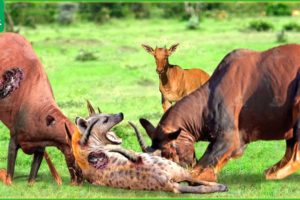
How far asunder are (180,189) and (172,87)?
682 cm

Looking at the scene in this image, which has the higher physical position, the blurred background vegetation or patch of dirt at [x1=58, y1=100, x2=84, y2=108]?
patch of dirt at [x1=58, y1=100, x2=84, y2=108]

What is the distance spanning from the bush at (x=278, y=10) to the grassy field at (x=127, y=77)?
11.4ft

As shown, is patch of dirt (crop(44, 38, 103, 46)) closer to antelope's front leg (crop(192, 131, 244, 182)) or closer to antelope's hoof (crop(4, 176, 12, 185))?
antelope's hoof (crop(4, 176, 12, 185))

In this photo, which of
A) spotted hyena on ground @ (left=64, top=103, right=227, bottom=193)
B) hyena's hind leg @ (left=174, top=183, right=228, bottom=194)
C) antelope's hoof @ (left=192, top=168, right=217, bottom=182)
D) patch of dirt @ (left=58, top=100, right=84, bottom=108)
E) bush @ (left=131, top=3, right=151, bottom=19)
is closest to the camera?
hyena's hind leg @ (left=174, top=183, right=228, bottom=194)

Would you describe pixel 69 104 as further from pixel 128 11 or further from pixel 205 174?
pixel 128 11

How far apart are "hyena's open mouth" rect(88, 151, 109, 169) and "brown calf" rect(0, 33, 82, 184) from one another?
0.35 metres

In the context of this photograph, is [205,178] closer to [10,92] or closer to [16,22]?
[10,92]

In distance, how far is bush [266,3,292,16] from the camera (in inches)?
1978

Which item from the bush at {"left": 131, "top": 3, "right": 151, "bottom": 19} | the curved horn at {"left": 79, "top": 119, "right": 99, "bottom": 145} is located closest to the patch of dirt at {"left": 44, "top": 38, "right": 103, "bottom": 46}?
the bush at {"left": 131, "top": 3, "right": 151, "bottom": 19}

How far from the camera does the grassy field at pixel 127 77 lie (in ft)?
34.2

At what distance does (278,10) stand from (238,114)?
135 ft

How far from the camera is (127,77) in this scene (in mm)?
24484

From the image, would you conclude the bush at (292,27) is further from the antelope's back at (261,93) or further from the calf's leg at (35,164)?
the calf's leg at (35,164)

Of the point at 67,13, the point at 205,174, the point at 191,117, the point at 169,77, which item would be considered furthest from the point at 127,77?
the point at 67,13
